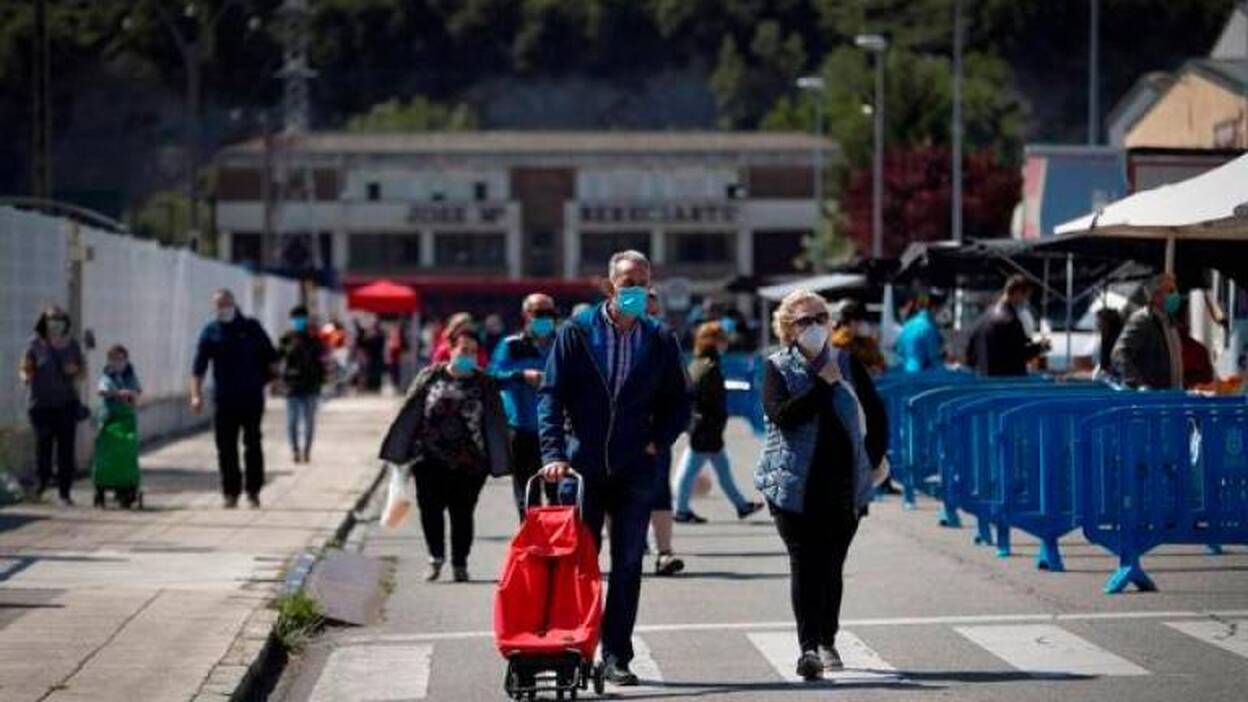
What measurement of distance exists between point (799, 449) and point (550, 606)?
1.49 meters

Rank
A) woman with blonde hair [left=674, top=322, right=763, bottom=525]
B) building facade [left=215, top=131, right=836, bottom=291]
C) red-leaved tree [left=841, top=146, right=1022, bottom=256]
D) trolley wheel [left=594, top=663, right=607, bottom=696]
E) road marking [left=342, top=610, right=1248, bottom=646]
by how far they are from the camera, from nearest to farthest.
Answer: trolley wheel [left=594, top=663, right=607, bottom=696] → road marking [left=342, top=610, right=1248, bottom=646] → woman with blonde hair [left=674, top=322, right=763, bottom=525] → red-leaved tree [left=841, top=146, right=1022, bottom=256] → building facade [left=215, top=131, right=836, bottom=291]

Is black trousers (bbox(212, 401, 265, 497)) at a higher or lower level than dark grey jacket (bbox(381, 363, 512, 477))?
lower

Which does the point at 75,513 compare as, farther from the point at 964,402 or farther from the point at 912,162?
the point at 912,162

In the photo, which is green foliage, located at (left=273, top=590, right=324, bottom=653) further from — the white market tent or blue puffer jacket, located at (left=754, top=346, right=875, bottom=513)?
the white market tent

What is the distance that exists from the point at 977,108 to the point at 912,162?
4521 cm

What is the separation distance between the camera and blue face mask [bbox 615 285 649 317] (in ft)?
46.1

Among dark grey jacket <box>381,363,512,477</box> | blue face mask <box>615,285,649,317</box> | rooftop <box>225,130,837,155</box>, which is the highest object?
rooftop <box>225,130,837,155</box>

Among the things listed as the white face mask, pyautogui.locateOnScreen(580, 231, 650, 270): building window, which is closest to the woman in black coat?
the white face mask

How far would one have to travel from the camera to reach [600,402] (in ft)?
46.7

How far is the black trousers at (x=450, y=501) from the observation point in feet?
64.3

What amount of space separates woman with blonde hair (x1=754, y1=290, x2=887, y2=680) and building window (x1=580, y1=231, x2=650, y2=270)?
120 meters

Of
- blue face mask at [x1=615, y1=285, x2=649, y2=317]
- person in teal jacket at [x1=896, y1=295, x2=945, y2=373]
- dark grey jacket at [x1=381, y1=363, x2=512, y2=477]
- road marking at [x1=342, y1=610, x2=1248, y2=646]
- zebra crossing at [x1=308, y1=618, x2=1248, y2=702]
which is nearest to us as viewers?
blue face mask at [x1=615, y1=285, x2=649, y2=317]

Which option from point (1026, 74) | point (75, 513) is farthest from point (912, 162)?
point (1026, 74)

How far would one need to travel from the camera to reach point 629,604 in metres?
14.1
